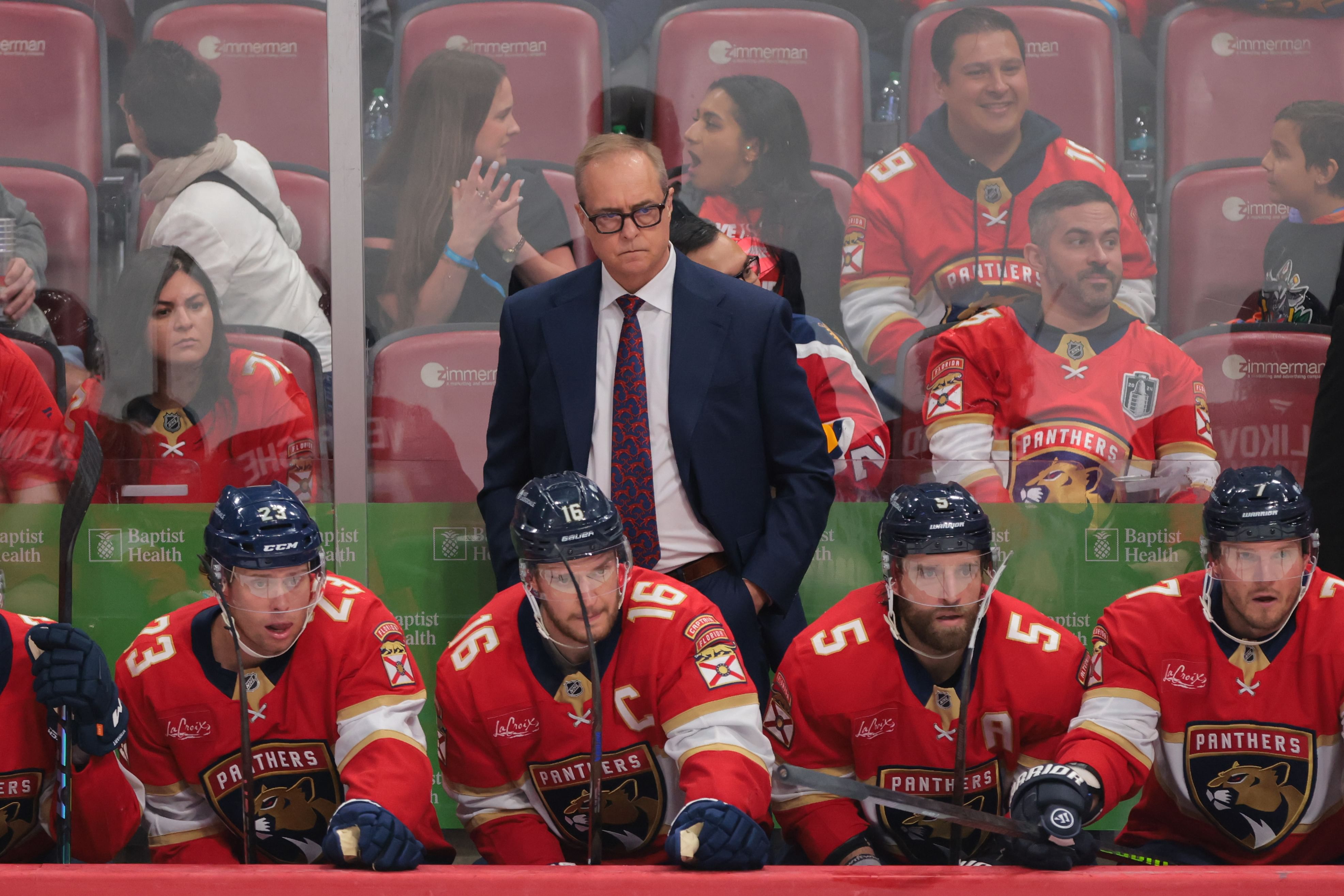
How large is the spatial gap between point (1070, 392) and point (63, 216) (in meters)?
2.38

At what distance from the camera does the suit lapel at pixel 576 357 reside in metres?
2.70

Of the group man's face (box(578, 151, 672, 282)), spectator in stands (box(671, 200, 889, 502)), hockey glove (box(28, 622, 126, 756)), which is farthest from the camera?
spectator in stands (box(671, 200, 889, 502))

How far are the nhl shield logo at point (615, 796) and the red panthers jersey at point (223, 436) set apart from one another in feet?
3.19

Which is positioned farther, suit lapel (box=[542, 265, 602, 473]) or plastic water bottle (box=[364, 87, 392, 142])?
plastic water bottle (box=[364, 87, 392, 142])

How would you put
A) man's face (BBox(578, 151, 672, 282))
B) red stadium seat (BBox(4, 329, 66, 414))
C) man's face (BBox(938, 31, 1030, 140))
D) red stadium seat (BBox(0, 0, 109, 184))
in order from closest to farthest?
1. man's face (BBox(578, 151, 672, 282))
2. red stadium seat (BBox(4, 329, 66, 414))
3. red stadium seat (BBox(0, 0, 109, 184))
4. man's face (BBox(938, 31, 1030, 140))

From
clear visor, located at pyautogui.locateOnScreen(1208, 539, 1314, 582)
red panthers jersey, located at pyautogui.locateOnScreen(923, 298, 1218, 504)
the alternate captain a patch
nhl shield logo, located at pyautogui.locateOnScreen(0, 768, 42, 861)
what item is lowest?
nhl shield logo, located at pyautogui.locateOnScreen(0, 768, 42, 861)

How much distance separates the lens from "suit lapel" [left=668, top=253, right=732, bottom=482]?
267cm

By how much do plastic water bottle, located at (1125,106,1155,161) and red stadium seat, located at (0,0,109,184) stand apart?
8.23 ft

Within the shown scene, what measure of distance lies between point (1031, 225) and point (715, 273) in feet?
3.47

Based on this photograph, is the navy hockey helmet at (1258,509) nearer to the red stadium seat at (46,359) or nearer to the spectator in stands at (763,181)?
the spectator in stands at (763,181)

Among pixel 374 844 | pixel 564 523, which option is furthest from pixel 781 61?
pixel 374 844

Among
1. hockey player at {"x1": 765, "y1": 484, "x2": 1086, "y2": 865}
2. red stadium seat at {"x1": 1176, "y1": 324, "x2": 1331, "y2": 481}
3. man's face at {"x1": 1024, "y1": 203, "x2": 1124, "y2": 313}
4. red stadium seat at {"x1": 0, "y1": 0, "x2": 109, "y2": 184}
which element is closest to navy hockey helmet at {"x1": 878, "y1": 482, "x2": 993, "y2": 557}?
hockey player at {"x1": 765, "y1": 484, "x2": 1086, "y2": 865}

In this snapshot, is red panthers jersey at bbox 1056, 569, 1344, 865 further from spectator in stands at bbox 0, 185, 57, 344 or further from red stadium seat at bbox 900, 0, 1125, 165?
spectator in stands at bbox 0, 185, 57, 344

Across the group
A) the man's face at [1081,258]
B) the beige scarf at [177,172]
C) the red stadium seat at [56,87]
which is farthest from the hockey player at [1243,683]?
the red stadium seat at [56,87]
